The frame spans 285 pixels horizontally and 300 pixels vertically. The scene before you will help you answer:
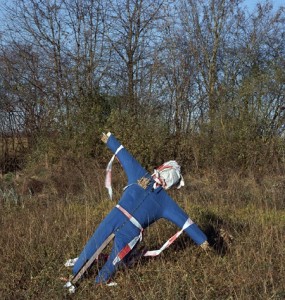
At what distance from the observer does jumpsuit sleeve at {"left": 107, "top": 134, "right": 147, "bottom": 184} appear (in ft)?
14.3

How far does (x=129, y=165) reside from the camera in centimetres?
443

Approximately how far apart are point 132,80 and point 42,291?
10939 millimetres

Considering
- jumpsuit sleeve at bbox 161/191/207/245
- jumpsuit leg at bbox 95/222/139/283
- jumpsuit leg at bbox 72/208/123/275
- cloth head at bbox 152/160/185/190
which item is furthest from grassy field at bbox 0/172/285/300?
cloth head at bbox 152/160/185/190

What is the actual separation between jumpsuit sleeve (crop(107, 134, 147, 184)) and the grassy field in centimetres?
82

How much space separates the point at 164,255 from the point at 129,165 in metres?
1.12

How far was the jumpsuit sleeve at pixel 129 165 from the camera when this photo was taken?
4.36 metres

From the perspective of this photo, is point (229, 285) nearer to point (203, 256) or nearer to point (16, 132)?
point (203, 256)

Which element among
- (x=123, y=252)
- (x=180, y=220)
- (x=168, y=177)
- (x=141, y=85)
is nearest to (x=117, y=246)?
(x=123, y=252)

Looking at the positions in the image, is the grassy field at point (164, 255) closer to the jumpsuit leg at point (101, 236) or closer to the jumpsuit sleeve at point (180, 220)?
the jumpsuit leg at point (101, 236)

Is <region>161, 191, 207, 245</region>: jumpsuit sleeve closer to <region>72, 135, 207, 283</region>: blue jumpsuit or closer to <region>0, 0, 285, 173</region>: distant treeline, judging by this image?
<region>72, 135, 207, 283</region>: blue jumpsuit

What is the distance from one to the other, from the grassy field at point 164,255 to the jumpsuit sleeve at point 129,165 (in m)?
0.82

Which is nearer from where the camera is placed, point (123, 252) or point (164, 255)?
point (123, 252)

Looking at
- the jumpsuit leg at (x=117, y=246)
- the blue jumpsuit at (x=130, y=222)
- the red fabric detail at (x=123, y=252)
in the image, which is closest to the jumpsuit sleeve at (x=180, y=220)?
the blue jumpsuit at (x=130, y=222)

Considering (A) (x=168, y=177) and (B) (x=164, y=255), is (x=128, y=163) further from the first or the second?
(B) (x=164, y=255)
